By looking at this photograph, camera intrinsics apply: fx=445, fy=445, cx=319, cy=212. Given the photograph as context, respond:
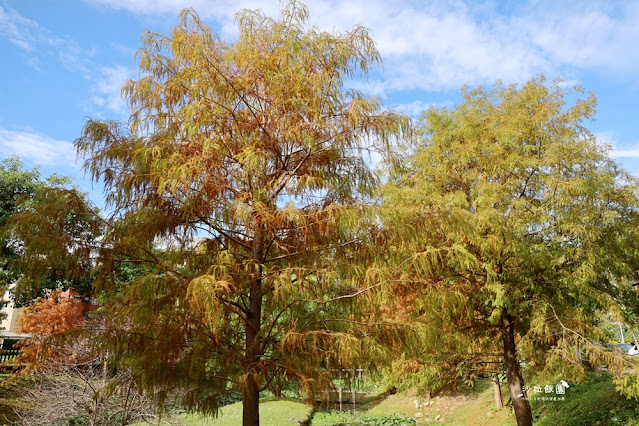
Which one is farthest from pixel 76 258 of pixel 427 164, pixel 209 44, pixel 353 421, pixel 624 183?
pixel 353 421

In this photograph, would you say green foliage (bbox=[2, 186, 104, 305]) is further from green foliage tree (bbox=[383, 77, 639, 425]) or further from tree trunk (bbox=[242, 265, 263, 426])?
green foliage tree (bbox=[383, 77, 639, 425])

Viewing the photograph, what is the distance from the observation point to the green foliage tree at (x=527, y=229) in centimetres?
804

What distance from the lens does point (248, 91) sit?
545cm

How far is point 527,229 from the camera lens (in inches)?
336

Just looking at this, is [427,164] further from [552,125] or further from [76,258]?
[76,258]

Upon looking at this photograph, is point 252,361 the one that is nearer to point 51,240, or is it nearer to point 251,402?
point 251,402

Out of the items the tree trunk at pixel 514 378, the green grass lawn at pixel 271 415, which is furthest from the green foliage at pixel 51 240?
the green grass lawn at pixel 271 415

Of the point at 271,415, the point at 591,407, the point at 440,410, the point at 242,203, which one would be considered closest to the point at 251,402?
the point at 242,203

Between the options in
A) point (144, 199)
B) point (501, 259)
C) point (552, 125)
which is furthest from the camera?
point (552, 125)

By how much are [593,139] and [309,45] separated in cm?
665

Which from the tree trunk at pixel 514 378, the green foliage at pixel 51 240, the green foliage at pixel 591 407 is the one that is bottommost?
the green foliage at pixel 591 407

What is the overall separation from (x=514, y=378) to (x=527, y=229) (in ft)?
10.1

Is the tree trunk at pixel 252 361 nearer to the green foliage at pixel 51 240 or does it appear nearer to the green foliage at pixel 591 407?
the green foliage at pixel 51 240

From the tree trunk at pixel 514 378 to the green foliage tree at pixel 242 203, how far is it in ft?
17.2
